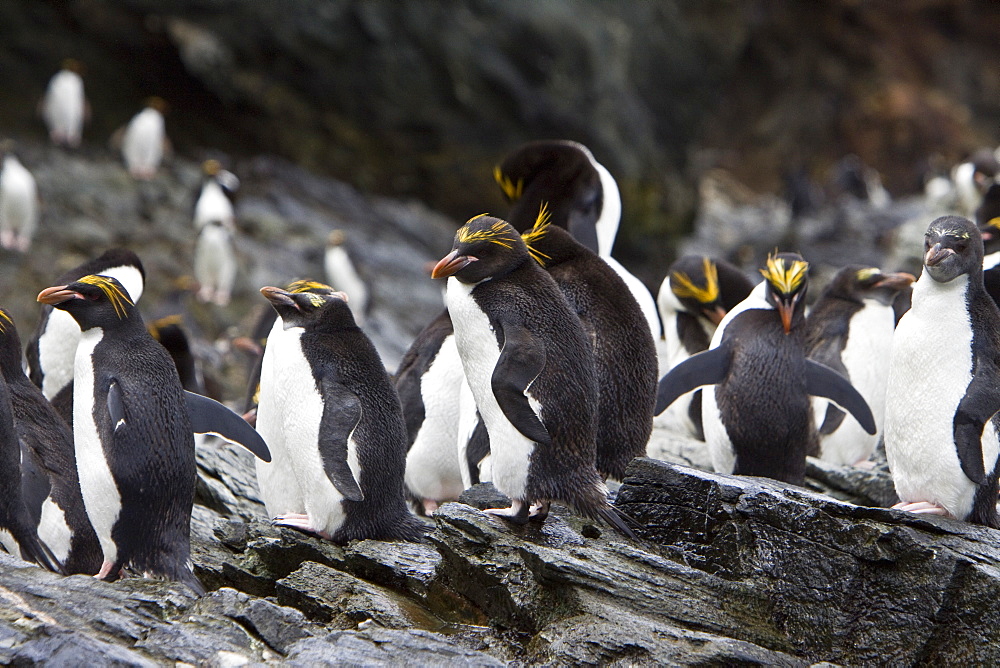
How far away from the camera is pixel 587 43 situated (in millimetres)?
18172

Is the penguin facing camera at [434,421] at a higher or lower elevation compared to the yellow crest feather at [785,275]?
lower

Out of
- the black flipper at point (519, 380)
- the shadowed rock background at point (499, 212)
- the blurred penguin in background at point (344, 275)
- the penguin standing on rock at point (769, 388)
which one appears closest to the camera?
the shadowed rock background at point (499, 212)

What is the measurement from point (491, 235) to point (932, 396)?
72.0 inches

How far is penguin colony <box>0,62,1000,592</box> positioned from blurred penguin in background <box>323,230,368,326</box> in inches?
325

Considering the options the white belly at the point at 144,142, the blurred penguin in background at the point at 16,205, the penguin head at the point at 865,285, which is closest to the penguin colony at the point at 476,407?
the penguin head at the point at 865,285

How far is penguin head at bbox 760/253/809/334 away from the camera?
5.32 metres

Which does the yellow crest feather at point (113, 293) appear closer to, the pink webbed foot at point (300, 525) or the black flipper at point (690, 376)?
the pink webbed foot at point (300, 525)

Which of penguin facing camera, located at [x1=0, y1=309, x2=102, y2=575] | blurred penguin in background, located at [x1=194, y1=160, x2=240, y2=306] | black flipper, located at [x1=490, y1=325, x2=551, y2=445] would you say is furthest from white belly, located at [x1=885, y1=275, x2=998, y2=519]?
blurred penguin in background, located at [x1=194, y1=160, x2=240, y2=306]

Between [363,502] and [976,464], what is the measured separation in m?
2.29

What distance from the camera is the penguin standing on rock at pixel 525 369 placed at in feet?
13.6

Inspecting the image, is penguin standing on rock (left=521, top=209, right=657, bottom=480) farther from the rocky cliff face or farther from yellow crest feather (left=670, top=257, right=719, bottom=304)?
the rocky cliff face

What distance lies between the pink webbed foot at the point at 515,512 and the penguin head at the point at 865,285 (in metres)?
3.31

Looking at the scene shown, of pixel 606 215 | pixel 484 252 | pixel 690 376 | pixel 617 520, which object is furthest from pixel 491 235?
pixel 606 215

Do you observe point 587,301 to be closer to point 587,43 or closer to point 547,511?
point 547,511
